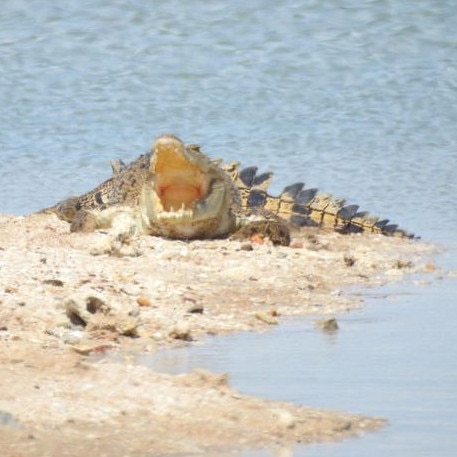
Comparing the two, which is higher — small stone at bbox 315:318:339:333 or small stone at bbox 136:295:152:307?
small stone at bbox 315:318:339:333

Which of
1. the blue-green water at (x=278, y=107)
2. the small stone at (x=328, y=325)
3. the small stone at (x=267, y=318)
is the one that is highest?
the small stone at (x=328, y=325)

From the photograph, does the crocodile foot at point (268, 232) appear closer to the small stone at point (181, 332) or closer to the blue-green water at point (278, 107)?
the blue-green water at point (278, 107)

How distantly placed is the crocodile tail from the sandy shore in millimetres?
481

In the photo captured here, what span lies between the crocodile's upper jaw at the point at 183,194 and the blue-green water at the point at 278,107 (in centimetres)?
188

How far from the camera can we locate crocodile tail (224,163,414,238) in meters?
15.1

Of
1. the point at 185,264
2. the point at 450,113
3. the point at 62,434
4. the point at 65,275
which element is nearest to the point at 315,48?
the point at 450,113

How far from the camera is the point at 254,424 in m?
6.64

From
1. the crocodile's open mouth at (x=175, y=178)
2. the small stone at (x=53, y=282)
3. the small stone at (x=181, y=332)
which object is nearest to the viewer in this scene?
the small stone at (x=181, y=332)

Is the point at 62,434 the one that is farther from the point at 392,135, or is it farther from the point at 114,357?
the point at 392,135

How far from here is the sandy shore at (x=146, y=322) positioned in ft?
21.2

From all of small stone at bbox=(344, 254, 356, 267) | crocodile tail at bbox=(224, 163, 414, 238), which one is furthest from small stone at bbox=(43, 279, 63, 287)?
crocodile tail at bbox=(224, 163, 414, 238)

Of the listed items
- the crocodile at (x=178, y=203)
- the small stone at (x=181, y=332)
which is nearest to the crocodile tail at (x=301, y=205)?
the crocodile at (x=178, y=203)

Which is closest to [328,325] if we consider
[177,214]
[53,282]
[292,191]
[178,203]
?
[53,282]

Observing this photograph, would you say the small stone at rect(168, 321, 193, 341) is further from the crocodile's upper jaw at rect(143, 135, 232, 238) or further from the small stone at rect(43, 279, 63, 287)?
the crocodile's upper jaw at rect(143, 135, 232, 238)
